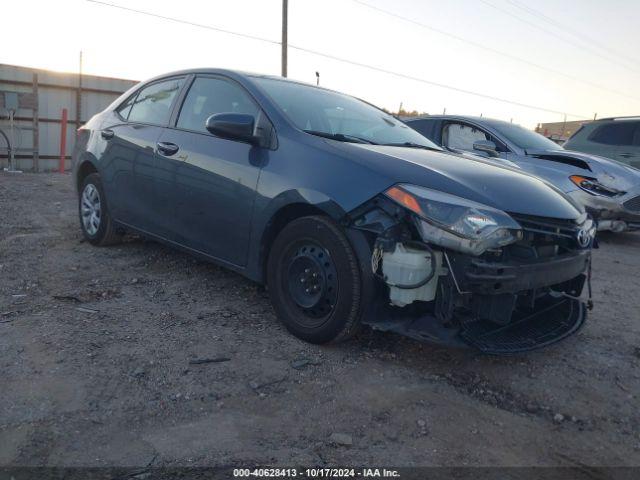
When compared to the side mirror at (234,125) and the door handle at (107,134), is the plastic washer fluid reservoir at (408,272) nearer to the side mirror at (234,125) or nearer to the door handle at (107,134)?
the side mirror at (234,125)

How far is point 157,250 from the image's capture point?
532 centimetres

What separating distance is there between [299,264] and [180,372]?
2.97 feet

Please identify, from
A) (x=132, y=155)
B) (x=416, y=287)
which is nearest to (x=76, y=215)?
(x=132, y=155)

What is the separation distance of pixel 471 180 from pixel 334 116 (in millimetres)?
1317

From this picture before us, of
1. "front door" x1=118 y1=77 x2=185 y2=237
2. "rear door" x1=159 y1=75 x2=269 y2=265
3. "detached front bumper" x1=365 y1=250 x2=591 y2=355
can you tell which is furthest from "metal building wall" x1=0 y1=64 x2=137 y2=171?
"detached front bumper" x1=365 y1=250 x2=591 y2=355

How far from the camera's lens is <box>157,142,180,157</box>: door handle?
4.16 meters

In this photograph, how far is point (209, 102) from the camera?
4.21 m

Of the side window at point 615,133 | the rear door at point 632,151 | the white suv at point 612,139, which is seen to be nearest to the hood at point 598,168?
the rear door at point 632,151

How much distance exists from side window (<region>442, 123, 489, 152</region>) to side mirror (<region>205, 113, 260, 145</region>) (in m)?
4.57

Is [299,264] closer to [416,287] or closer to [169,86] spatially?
[416,287]

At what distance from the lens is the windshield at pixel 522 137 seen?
7.36 m

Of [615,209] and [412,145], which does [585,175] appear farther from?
[412,145]

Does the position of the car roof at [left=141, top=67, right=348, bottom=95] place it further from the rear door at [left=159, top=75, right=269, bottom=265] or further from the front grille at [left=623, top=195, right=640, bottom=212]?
the front grille at [left=623, top=195, right=640, bottom=212]

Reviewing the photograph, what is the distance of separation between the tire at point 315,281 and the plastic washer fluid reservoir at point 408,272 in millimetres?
194
